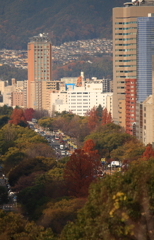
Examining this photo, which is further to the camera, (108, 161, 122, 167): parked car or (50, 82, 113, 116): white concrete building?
(50, 82, 113, 116): white concrete building

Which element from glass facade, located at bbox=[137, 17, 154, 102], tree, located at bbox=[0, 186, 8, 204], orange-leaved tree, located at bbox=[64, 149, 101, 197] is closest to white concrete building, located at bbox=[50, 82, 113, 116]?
glass facade, located at bbox=[137, 17, 154, 102]

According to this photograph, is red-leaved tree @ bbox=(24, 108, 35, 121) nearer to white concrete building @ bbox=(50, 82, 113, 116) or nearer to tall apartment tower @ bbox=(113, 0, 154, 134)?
white concrete building @ bbox=(50, 82, 113, 116)

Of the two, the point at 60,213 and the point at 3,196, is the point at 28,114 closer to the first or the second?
the point at 3,196

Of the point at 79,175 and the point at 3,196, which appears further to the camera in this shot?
the point at 79,175

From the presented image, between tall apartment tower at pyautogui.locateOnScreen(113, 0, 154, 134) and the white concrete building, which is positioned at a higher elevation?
tall apartment tower at pyautogui.locateOnScreen(113, 0, 154, 134)

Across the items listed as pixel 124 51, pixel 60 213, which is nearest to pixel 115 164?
pixel 60 213

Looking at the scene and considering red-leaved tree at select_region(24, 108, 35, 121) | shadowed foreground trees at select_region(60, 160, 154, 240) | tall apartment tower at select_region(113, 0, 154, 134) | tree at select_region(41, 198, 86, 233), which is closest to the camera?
shadowed foreground trees at select_region(60, 160, 154, 240)

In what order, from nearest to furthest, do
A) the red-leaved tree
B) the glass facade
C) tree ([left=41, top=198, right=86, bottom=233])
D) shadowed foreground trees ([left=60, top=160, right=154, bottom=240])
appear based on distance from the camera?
shadowed foreground trees ([left=60, top=160, right=154, bottom=240]) < tree ([left=41, top=198, right=86, bottom=233]) < the glass facade < the red-leaved tree

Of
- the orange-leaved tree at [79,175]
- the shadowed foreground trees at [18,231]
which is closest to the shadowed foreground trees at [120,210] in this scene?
the shadowed foreground trees at [18,231]
